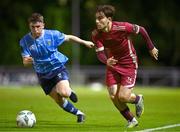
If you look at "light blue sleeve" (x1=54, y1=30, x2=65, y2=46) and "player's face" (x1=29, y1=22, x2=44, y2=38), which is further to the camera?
"light blue sleeve" (x1=54, y1=30, x2=65, y2=46)

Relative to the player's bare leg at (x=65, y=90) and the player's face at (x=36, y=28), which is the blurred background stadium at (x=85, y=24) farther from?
the player's face at (x=36, y=28)

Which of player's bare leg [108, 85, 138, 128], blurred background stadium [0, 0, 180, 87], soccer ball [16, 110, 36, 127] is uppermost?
player's bare leg [108, 85, 138, 128]

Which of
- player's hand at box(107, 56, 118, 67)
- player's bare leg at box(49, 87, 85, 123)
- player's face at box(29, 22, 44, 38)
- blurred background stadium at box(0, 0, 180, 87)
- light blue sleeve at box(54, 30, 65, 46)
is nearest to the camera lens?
player's hand at box(107, 56, 118, 67)

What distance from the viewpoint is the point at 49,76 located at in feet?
52.7

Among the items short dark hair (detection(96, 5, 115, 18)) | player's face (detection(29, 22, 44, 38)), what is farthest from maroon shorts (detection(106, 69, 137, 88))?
player's face (detection(29, 22, 44, 38))

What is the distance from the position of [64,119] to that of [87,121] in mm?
908

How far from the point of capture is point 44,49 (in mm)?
16000

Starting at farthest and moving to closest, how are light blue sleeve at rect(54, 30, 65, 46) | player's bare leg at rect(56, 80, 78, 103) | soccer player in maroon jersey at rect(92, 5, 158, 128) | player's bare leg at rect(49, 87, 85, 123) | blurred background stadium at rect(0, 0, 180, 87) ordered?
blurred background stadium at rect(0, 0, 180, 87), player's bare leg at rect(49, 87, 85, 123), light blue sleeve at rect(54, 30, 65, 46), player's bare leg at rect(56, 80, 78, 103), soccer player in maroon jersey at rect(92, 5, 158, 128)

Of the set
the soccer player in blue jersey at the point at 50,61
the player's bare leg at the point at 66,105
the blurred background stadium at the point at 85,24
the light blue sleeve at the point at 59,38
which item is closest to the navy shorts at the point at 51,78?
the soccer player in blue jersey at the point at 50,61

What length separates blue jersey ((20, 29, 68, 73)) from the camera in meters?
15.9

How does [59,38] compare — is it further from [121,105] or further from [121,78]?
[121,105]

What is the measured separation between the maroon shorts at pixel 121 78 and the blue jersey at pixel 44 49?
4.40 feet

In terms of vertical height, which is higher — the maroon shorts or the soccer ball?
the maroon shorts

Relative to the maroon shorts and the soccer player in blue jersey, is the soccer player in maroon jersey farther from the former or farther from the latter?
the soccer player in blue jersey
